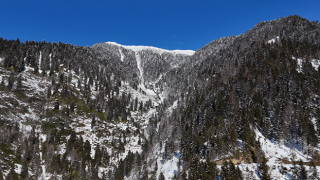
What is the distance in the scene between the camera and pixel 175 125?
11000cm

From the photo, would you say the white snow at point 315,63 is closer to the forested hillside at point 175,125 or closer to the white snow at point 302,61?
the white snow at point 302,61

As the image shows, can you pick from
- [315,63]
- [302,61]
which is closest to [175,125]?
[302,61]

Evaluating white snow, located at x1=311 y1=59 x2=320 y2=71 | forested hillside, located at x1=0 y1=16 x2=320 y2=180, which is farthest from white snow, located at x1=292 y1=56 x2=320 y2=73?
forested hillside, located at x1=0 y1=16 x2=320 y2=180

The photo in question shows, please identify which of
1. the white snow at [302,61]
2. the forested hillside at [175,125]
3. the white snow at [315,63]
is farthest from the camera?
Answer: the white snow at [315,63]

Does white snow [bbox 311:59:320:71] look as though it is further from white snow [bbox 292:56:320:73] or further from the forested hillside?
the forested hillside

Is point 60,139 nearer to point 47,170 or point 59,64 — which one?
point 47,170

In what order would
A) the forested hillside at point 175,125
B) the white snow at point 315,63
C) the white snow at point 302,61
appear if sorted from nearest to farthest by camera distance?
the forested hillside at point 175,125
the white snow at point 302,61
the white snow at point 315,63

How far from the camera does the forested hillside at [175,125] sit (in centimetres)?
6700

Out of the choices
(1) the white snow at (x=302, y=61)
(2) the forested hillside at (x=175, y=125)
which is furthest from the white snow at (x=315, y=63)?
(2) the forested hillside at (x=175, y=125)

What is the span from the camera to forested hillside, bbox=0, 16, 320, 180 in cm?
6700

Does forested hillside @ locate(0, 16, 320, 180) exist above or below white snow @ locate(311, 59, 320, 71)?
below

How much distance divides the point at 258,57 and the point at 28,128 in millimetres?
160673

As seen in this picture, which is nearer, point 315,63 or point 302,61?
point 315,63

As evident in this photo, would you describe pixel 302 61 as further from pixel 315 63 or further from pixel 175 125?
pixel 175 125
